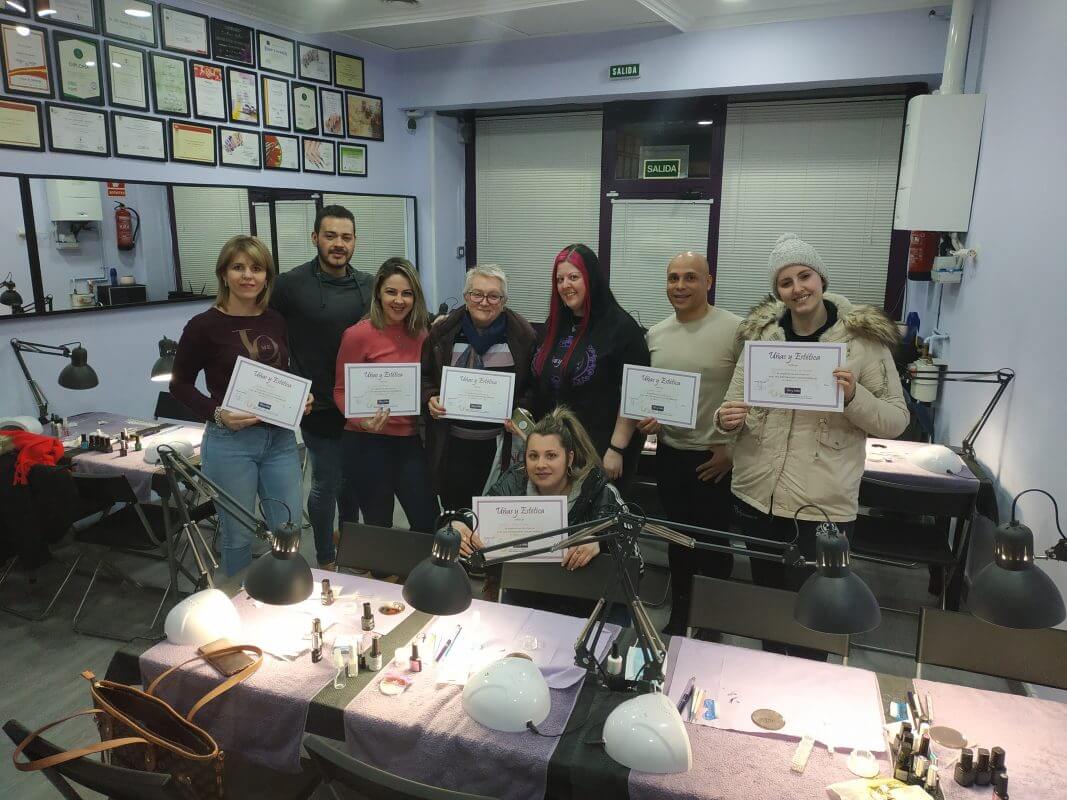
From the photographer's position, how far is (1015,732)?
6.09 ft

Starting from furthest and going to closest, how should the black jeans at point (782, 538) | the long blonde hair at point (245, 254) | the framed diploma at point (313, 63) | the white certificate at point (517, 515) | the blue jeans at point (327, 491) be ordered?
1. the framed diploma at point (313, 63)
2. the blue jeans at point (327, 491)
3. the long blonde hair at point (245, 254)
4. the black jeans at point (782, 538)
5. the white certificate at point (517, 515)

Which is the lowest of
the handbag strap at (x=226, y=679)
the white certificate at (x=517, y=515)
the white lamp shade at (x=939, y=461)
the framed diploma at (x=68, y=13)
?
the handbag strap at (x=226, y=679)

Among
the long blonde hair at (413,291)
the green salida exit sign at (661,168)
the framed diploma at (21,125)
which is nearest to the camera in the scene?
the long blonde hair at (413,291)

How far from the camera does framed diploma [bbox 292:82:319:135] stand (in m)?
5.70

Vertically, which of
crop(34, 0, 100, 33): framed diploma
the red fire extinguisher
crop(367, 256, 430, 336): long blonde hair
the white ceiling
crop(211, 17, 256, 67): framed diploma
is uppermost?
the white ceiling

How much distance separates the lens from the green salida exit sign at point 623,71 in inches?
225

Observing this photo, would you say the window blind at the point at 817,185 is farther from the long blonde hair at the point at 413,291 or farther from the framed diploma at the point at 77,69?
the framed diploma at the point at 77,69

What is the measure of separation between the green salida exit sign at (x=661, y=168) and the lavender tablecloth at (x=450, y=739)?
16.5 ft

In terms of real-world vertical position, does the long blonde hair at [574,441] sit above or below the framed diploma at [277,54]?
below

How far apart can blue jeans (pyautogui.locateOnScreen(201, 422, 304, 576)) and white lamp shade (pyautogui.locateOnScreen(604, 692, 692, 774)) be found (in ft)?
5.60

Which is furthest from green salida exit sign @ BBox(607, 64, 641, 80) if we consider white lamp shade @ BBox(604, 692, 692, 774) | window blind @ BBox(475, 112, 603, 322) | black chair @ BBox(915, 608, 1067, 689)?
white lamp shade @ BBox(604, 692, 692, 774)

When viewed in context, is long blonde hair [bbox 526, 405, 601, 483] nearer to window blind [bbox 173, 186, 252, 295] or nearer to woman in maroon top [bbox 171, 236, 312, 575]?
woman in maroon top [bbox 171, 236, 312, 575]

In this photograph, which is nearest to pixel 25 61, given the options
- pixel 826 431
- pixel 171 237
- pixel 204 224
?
pixel 171 237

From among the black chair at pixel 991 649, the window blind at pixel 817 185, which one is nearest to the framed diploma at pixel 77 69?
the window blind at pixel 817 185
